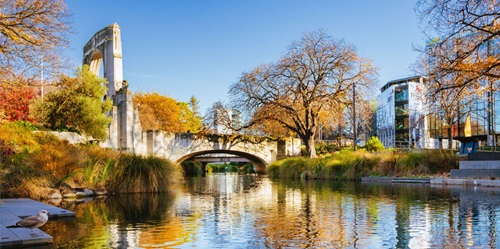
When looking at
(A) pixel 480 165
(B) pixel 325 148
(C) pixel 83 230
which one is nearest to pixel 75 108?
(A) pixel 480 165

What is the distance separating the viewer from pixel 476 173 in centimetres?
2083

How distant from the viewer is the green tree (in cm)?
2889

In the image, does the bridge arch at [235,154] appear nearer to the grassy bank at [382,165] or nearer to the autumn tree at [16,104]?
the autumn tree at [16,104]

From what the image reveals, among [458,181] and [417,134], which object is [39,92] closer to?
[458,181]

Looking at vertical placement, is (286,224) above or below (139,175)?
below

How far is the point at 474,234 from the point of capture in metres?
7.86

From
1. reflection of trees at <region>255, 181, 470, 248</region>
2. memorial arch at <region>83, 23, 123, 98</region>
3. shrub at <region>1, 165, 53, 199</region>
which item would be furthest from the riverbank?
memorial arch at <region>83, 23, 123, 98</region>

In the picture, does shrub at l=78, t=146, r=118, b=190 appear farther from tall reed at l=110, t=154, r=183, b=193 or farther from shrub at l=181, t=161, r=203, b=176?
shrub at l=181, t=161, r=203, b=176

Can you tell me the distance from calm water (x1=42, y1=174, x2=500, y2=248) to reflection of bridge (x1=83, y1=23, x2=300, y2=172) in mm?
19658

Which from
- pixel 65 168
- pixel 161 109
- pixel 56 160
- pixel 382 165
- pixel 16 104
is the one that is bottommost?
pixel 382 165

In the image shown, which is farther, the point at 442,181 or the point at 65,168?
the point at 442,181

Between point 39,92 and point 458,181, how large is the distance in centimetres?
3175

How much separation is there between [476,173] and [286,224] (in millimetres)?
14348

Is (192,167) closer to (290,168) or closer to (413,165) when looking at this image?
(290,168)
